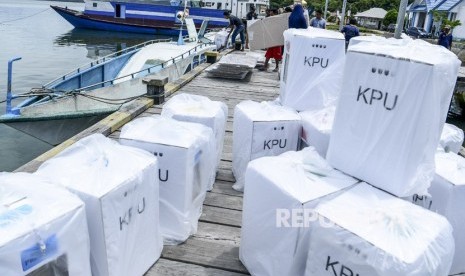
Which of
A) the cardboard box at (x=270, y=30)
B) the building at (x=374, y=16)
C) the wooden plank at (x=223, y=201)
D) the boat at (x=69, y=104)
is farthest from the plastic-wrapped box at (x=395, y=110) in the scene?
the building at (x=374, y=16)

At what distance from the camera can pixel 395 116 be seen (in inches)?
78.9

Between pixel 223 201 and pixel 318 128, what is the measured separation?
1.02 meters

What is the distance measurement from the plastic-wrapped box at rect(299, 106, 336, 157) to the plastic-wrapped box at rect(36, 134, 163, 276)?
1450 mm

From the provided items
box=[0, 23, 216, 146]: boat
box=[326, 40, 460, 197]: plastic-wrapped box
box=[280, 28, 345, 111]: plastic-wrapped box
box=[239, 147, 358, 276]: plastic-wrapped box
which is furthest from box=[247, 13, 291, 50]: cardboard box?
box=[239, 147, 358, 276]: plastic-wrapped box

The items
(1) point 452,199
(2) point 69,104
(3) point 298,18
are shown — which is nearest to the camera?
(1) point 452,199

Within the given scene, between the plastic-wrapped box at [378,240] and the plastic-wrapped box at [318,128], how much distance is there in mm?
1100

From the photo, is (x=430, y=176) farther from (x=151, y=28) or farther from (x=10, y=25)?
(x=10, y=25)

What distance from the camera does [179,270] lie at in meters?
2.29

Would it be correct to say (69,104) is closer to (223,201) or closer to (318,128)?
(223,201)

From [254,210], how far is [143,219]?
647 millimetres

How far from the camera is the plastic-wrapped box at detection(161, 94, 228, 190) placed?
3.19 metres

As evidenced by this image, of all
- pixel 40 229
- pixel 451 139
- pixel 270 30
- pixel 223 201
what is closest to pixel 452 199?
pixel 451 139

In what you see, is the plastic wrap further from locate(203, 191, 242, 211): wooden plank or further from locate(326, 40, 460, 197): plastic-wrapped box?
locate(203, 191, 242, 211): wooden plank

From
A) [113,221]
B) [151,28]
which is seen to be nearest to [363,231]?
[113,221]
